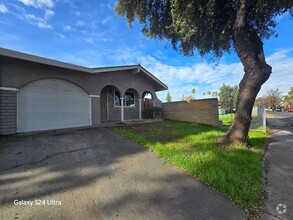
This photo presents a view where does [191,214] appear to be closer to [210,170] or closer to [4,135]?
[210,170]

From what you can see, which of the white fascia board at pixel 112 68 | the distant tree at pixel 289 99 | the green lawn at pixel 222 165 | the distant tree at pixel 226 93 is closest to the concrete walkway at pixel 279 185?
the green lawn at pixel 222 165

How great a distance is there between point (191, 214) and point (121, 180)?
1.56 metres

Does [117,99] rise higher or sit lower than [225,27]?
lower

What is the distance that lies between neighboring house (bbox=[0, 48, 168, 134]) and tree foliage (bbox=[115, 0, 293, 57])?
3.45 metres

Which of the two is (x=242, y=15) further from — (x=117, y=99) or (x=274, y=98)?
(x=274, y=98)

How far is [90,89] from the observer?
9.66 meters

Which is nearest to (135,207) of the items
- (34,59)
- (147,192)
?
(147,192)

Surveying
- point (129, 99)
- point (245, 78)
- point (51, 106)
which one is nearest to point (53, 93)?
point (51, 106)

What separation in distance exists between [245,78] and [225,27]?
124 inches

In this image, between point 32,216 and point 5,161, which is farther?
point 5,161

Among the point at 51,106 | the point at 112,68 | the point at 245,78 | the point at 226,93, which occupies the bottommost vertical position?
the point at 51,106

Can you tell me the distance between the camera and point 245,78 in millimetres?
6148

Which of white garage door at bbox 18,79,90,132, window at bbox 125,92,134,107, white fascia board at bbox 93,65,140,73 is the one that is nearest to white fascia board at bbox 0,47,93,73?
white fascia board at bbox 93,65,140,73

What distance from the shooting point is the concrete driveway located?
2525 millimetres
